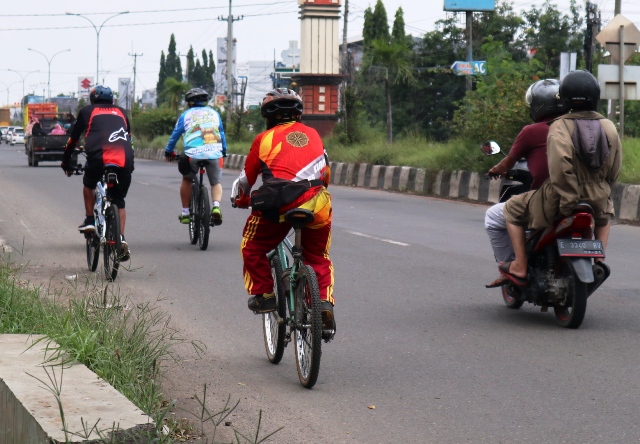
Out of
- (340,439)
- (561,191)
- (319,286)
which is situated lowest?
(340,439)

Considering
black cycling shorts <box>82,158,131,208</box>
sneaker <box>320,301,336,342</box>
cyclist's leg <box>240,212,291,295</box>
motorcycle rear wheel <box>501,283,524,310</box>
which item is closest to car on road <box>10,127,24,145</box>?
black cycling shorts <box>82,158,131,208</box>

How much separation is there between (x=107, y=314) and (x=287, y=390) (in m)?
1.05

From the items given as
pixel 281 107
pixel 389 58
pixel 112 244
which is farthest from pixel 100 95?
pixel 389 58

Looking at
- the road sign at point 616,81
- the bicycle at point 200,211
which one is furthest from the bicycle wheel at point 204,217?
the road sign at point 616,81

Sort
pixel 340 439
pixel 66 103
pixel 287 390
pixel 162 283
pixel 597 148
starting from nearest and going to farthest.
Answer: pixel 340 439 → pixel 287 390 → pixel 597 148 → pixel 162 283 → pixel 66 103

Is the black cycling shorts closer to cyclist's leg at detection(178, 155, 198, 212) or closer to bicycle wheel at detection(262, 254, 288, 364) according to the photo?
cyclist's leg at detection(178, 155, 198, 212)

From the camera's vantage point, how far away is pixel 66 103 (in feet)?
511

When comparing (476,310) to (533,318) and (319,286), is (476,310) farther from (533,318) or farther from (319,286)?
(319,286)

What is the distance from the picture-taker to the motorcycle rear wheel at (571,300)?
7.13m

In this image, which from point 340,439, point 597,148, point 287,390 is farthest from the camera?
point 597,148

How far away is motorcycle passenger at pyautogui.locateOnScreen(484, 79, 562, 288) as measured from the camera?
7555mm

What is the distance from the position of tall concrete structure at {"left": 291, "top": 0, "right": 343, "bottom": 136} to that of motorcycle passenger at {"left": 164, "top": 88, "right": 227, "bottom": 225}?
33580 mm

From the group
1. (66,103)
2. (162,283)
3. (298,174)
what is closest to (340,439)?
(298,174)

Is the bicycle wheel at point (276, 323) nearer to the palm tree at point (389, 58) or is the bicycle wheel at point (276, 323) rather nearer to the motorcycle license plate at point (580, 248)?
the motorcycle license plate at point (580, 248)
